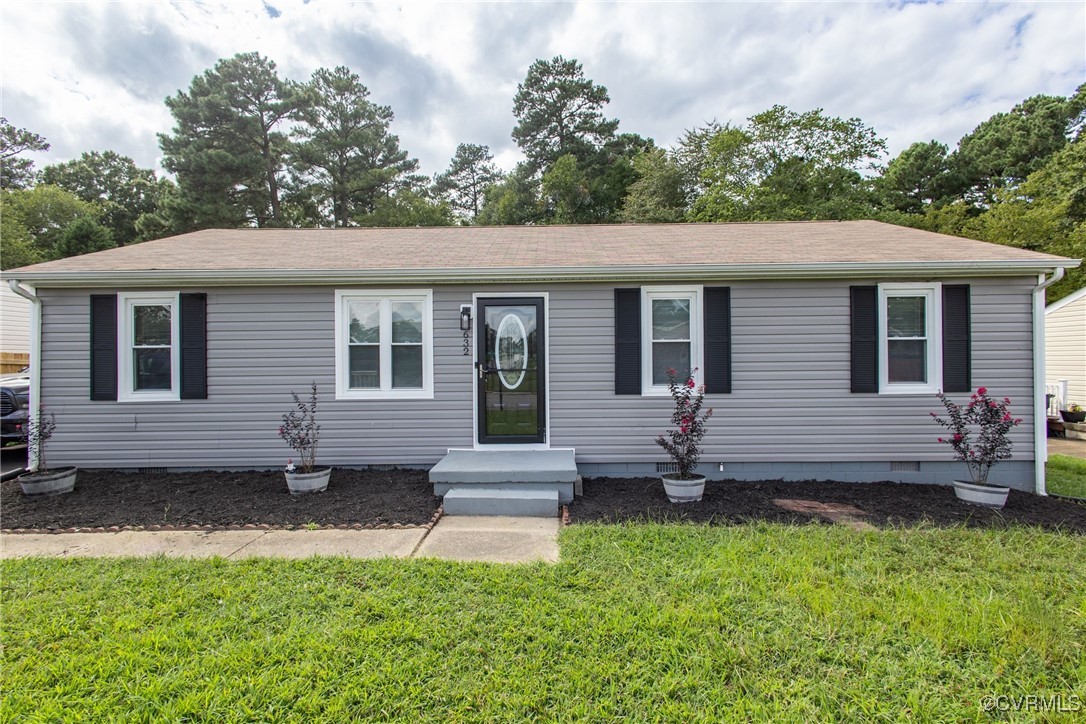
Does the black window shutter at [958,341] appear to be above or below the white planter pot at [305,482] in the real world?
above

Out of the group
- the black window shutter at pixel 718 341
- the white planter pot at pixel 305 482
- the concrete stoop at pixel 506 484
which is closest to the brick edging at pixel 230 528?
the concrete stoop at pixel 506 484

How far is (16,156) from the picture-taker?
2739cm

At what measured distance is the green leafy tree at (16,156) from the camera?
2681cm

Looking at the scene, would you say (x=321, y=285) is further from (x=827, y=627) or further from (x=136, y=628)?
(x=827, y=627)

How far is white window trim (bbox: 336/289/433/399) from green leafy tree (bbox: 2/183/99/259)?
2740 cm

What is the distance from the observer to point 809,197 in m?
18.0

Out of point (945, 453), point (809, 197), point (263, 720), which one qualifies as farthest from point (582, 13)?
point (809, 197)

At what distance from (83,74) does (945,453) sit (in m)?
14.0

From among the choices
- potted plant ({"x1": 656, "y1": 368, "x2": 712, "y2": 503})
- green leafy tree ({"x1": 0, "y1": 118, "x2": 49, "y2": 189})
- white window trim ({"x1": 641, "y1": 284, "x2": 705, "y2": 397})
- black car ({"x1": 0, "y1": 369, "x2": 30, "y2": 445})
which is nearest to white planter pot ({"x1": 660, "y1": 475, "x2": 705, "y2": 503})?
potted plant ({"x1": 656, "y1": 368, "x2": 712, "y2": 503})

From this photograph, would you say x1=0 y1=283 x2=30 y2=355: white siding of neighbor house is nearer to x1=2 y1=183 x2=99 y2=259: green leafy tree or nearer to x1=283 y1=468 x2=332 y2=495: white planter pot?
x1=283 y1=468 x2=332 y2=495: white planter pot

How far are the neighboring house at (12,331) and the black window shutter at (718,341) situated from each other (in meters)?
15.5

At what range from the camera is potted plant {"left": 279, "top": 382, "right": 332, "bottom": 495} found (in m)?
5.09

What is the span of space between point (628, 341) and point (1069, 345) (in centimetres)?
1333

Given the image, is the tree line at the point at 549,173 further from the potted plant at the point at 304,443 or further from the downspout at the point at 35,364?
the potted plant at the point at 304,443
